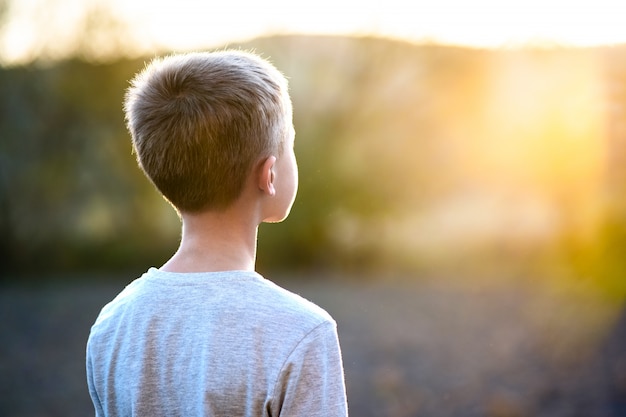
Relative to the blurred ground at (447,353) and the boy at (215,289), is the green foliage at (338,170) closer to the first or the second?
the blurred ground at (447,353)

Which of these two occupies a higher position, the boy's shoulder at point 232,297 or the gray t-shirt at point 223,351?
the boy's shoulder at point 232,297

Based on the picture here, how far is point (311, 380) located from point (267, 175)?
339mm

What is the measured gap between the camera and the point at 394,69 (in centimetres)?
780

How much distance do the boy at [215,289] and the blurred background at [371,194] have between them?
141 inches

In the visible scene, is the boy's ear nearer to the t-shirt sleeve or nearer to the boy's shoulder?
the boy's shoulder

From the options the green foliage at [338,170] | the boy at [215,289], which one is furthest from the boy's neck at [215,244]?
the green foliage at [338,170]

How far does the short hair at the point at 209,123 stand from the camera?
1.20 m

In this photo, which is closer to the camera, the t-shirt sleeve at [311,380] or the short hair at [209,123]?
the t-shirt sleeve at [311,380]

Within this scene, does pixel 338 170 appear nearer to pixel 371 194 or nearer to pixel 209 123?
pixel 371 194

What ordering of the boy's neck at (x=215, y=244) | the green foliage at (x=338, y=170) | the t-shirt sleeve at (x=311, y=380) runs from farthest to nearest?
1. the green foliage at (x=338, y=170)
2. the boy's neck at (x=215, y=244)
3. the t-shirt sleeve at (x=311, y=380)

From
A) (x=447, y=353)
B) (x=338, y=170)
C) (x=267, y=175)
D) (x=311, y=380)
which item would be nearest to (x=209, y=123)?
(x=267, y=175)

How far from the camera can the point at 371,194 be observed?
25.8 feet

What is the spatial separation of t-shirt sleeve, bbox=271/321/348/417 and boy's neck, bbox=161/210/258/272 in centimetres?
18

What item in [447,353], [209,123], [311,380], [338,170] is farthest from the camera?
[338,170]
